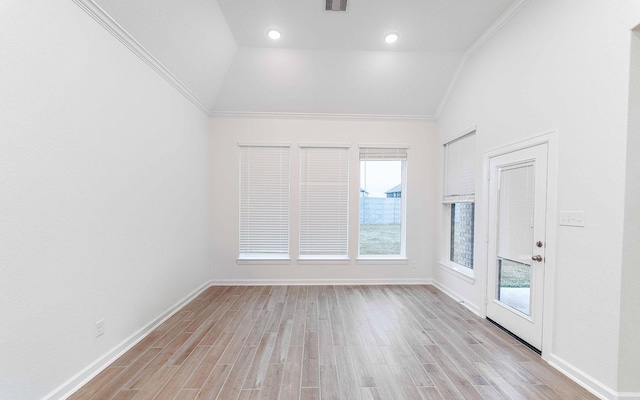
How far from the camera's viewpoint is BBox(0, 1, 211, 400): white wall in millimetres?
1513

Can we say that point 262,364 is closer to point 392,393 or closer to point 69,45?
point 392,393

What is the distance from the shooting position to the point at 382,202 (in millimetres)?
4621

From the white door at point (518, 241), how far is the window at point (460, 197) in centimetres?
55

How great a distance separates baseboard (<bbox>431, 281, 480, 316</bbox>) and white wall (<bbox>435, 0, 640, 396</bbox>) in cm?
107

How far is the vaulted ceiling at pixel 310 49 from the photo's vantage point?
2.76m

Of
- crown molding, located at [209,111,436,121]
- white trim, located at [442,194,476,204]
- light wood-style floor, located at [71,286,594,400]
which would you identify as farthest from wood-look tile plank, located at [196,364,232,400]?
crown molding, located at [209,111,436,121]

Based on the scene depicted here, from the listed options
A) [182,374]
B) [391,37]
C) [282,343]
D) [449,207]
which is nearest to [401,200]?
[449,207]

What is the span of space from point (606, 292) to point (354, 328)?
2112mm

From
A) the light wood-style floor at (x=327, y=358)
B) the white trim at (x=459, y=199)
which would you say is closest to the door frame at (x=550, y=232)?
the light wood-style floor at (x=327, y=358)

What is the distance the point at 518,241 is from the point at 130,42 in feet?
13.9

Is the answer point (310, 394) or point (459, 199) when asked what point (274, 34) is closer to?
point (459, 199)

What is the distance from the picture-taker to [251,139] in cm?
444

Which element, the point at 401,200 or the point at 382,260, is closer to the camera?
the point at 382,260

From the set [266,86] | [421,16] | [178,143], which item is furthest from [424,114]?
[178,143]
